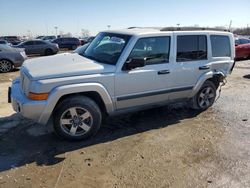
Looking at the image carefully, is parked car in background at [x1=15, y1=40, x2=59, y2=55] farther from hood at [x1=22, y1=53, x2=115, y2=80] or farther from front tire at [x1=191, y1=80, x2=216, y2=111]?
front tire at [x1=191, y1=80, x2=216, y2=111]

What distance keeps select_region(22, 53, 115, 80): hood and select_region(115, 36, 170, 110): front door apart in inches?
15.2

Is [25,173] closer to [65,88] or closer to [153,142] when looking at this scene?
[65,88]

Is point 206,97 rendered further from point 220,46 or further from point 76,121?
point 76,121

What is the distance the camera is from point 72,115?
4.99 metres

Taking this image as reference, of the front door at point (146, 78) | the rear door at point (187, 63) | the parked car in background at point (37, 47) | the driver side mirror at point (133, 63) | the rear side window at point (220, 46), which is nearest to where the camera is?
the driver side mirror at point (133, 63)

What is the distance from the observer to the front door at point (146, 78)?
531 centimetres

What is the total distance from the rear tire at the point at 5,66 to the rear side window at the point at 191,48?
30.1 ft

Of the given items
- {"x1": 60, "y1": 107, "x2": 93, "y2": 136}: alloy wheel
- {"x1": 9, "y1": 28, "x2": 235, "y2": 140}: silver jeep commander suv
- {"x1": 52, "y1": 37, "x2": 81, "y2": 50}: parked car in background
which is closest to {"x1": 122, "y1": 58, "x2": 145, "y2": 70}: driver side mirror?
{"x1": 9, "y1": 28, "x2": 235, "y2": 140}: silver jeep commander suv

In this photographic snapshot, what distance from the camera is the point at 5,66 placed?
12812 mm

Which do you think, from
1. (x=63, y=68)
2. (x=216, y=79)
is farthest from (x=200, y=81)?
(x=63, y=68)

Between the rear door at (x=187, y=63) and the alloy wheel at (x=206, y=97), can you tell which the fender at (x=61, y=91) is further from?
the alloy wheel at (x=206, y=97)

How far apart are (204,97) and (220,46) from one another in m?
1.20

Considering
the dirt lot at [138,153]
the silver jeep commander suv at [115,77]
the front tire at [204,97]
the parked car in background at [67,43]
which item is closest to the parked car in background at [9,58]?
the dirt lot at [138,153]

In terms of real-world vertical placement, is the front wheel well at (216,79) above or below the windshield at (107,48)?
below
